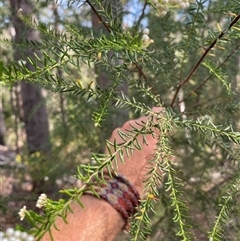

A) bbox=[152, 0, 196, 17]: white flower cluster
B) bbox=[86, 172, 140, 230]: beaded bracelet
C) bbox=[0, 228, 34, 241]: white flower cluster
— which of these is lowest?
bbox=[86, 172, 140, 230]: beaded bracelet

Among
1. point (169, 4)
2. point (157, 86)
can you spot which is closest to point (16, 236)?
point (169, 4)

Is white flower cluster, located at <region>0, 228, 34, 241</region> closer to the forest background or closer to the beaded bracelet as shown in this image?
the forest background

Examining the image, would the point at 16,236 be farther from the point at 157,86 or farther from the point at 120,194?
the point at 157,86

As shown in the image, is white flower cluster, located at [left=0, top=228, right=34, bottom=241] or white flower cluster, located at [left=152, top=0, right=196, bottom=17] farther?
white flower cluster, located at [left=152, top=0, right=196, bottom=17]

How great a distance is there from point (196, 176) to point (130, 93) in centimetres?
36

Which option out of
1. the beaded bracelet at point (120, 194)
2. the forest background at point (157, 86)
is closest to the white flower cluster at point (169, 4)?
the forest background at point (157, 86)

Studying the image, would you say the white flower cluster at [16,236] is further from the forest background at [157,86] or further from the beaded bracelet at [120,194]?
the beaded bracelet at [120,194]

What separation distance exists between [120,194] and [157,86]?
1.72 ft

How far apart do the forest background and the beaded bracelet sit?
0.05 metres

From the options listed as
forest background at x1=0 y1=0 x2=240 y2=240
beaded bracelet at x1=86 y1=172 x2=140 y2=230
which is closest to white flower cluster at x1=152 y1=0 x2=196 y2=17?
forest background at x1=0 y1=0 x2=240 y2=240

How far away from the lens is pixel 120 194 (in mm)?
641

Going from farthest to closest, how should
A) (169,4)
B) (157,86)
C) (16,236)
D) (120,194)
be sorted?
(157,86) < (120,194) < (169,4) < (16,236)

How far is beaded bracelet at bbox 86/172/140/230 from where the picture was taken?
0.63 metres

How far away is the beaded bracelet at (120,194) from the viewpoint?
2.07 ft
